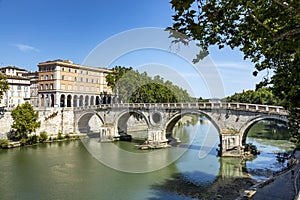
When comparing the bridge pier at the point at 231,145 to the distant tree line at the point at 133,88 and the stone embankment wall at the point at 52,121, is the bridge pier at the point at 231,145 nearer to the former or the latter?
the distant tree line at the point at 133,88

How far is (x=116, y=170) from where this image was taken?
69.7 ft

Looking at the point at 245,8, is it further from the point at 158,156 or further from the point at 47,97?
the point at 47,97

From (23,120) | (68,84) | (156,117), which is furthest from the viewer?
(68,84)

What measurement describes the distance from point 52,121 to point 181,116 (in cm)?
1866

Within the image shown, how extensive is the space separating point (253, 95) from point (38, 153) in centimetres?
4944

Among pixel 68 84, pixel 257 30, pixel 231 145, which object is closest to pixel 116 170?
pixel 231 145

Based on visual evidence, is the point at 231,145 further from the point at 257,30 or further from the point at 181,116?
the point at 257,30

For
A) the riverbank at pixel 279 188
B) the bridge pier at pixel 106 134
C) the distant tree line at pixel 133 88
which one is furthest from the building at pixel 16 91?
the riverbank at pixel 279 188

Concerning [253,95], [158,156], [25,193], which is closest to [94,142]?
[158,156]

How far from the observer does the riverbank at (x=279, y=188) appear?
40.7ft

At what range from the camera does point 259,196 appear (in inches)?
496

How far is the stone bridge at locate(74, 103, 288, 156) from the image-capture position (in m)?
25.0

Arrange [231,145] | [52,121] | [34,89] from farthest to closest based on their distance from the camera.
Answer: [34,89]
[52,121]
[231,145]

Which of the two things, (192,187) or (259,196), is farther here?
(192,187)
